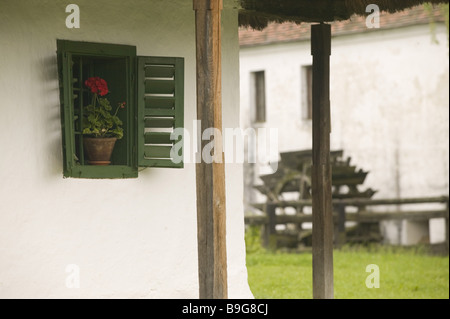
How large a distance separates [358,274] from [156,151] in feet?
22.1

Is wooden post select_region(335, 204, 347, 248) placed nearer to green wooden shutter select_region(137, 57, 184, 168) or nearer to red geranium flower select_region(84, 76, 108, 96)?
green wooden shutter select_region(137, 57, 184, 168)

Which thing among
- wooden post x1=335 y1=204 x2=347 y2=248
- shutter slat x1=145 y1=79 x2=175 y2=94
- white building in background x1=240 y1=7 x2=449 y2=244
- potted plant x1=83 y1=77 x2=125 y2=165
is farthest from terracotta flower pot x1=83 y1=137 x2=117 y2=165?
white building in background x1=240 y1=7 x2=449 y2=244

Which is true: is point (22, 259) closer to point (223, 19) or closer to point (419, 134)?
point (223, 19)

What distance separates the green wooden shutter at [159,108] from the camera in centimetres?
814

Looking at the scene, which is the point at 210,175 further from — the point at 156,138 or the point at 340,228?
the point at 340,228

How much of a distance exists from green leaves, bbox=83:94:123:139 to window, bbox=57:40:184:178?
2.6 inches

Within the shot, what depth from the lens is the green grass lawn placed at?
40.6ft

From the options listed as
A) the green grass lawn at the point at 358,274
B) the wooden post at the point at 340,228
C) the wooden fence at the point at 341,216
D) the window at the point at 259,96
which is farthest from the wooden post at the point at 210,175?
the window at the point at 259,96

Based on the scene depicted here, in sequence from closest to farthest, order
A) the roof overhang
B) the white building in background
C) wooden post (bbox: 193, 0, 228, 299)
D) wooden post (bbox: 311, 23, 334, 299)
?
wooden post (bbox: 193, 0, 228, 299)
wooden post (bbox: 311, 23, 334, 299)
the roof overhang
the white building in background

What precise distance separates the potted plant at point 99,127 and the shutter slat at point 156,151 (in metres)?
0.25

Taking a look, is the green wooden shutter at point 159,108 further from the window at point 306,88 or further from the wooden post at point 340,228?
the window at point 306,88

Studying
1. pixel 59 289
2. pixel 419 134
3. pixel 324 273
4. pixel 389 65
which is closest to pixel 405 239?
pixel 419 134

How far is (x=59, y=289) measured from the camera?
7762mm

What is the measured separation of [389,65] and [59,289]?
48.3 feet
